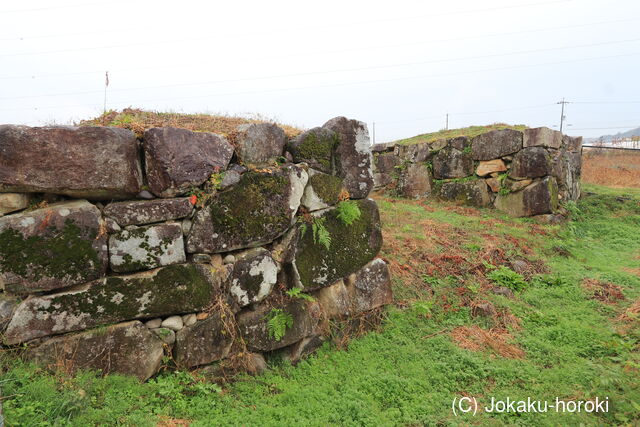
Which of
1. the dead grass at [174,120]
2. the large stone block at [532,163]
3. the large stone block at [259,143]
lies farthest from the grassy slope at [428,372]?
the large stone block at [532,163]

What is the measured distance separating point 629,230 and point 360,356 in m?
8.23

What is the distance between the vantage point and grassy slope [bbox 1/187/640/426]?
8.97 feet

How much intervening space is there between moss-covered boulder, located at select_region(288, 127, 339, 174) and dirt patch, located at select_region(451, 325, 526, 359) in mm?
2559

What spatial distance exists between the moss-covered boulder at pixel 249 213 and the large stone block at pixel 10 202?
53.8 inches

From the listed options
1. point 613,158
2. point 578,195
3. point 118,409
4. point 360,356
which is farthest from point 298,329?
point 613,158

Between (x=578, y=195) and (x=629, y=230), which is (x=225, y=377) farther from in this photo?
(x=578, y=195)

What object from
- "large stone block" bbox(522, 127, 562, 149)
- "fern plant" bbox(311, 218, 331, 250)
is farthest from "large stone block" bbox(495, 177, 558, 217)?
"fern plant" bbox(311, 218, 331, 250)

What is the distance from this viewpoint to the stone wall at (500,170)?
27.3ft

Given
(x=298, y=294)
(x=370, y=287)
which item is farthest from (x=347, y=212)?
(x=298, y=294)

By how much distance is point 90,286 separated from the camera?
2.97m

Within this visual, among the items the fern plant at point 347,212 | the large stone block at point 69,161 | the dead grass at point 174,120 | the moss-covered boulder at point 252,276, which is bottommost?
the moss-covered boulder at point 252,276

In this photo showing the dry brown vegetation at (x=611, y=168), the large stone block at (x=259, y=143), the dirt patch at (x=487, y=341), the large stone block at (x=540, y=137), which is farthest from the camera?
the dry brown vegetation at (x=611, y=168)

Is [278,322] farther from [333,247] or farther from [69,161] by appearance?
[69,161]

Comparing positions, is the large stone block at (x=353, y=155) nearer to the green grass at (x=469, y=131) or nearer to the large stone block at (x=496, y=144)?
the large stone block at (x=496, y=144)
